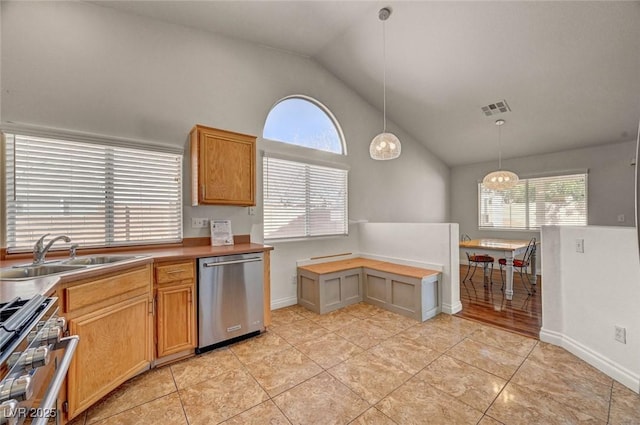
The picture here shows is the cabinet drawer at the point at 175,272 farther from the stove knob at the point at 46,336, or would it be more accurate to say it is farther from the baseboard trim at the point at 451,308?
the baseboard trim at the point at 451,308

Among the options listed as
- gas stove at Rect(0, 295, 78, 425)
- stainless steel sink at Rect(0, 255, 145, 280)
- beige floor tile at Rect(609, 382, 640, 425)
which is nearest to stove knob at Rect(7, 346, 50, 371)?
gas stove at Rect(0, 295, 78, 425)

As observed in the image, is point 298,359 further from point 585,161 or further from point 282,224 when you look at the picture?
point 585,161

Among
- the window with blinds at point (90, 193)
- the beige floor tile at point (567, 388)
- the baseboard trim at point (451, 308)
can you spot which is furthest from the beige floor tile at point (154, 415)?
the baseboard trim at point (451, 308)

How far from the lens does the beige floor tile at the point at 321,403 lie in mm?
1697

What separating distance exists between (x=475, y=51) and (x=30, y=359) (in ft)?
15.2

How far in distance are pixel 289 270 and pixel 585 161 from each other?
5908 mm

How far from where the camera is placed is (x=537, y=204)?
563 cm

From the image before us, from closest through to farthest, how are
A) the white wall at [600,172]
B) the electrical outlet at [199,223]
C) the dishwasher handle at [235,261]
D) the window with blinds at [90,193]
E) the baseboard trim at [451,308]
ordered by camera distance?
the window with blinds at [90,193] < the dishwasher handle at [235,261] < the electrical outlet at [199,223] < the baseboard trim at [451,308] < the white wall at [600,172]

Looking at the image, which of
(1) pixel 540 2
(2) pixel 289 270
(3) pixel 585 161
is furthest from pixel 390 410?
(3) pixel 585 161

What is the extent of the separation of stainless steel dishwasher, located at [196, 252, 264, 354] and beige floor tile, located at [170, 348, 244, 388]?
0.34 ft

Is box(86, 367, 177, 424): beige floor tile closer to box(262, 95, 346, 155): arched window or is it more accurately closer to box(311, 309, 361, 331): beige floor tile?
box(311, 309, 361, 331): beige floor tile

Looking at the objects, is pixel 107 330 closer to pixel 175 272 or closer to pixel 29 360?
pixel 175 272

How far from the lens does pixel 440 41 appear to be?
342 cm

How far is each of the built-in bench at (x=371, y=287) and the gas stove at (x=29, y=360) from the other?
2.64m
